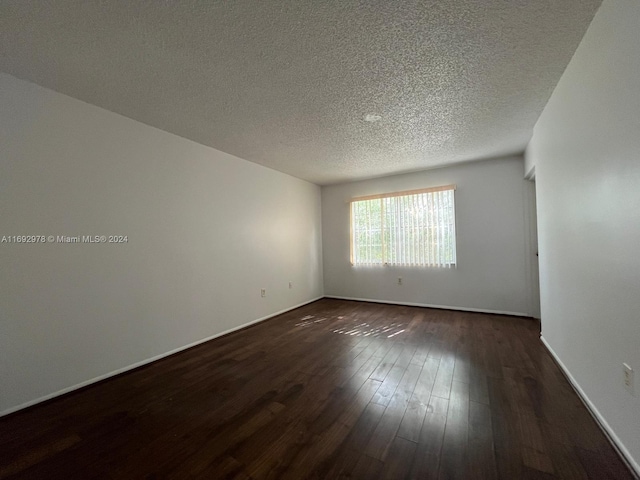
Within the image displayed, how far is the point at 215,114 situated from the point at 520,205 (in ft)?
14.4

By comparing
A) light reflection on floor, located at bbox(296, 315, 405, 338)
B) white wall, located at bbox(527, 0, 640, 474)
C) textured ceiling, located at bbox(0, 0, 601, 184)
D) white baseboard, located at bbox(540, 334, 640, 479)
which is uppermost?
textured ceiling, located at bbox(0, 0, 601, 184)

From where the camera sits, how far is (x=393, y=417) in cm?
169

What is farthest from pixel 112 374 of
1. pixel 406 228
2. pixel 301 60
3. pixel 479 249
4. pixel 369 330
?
pixel 479 249

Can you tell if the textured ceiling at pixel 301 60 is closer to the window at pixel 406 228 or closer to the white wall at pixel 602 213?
the white wall at pixel 602 213

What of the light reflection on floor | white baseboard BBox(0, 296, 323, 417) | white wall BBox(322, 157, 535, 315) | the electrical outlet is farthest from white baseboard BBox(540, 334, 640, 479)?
white baseboard BBox(0, 296, 323, 417)

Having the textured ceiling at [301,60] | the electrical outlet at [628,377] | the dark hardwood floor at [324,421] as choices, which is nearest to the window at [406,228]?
the textured ceiling at [301,60]

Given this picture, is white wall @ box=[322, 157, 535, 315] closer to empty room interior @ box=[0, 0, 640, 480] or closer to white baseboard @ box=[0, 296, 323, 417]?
empty room interior @ box=[0, 0, 640, 480]

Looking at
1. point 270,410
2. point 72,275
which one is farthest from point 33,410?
point 270,410

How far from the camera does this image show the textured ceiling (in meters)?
1.41

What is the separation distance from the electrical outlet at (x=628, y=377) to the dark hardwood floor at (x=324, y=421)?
39 centimetres

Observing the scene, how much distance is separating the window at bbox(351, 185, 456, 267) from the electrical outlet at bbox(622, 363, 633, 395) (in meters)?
3.09

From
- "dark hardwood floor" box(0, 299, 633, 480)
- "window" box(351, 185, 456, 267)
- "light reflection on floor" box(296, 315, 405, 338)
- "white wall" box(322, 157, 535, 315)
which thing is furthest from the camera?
"window" box(351, 185, 456, 267)

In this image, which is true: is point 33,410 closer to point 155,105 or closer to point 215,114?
point 155,105

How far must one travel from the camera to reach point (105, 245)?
235 cm
